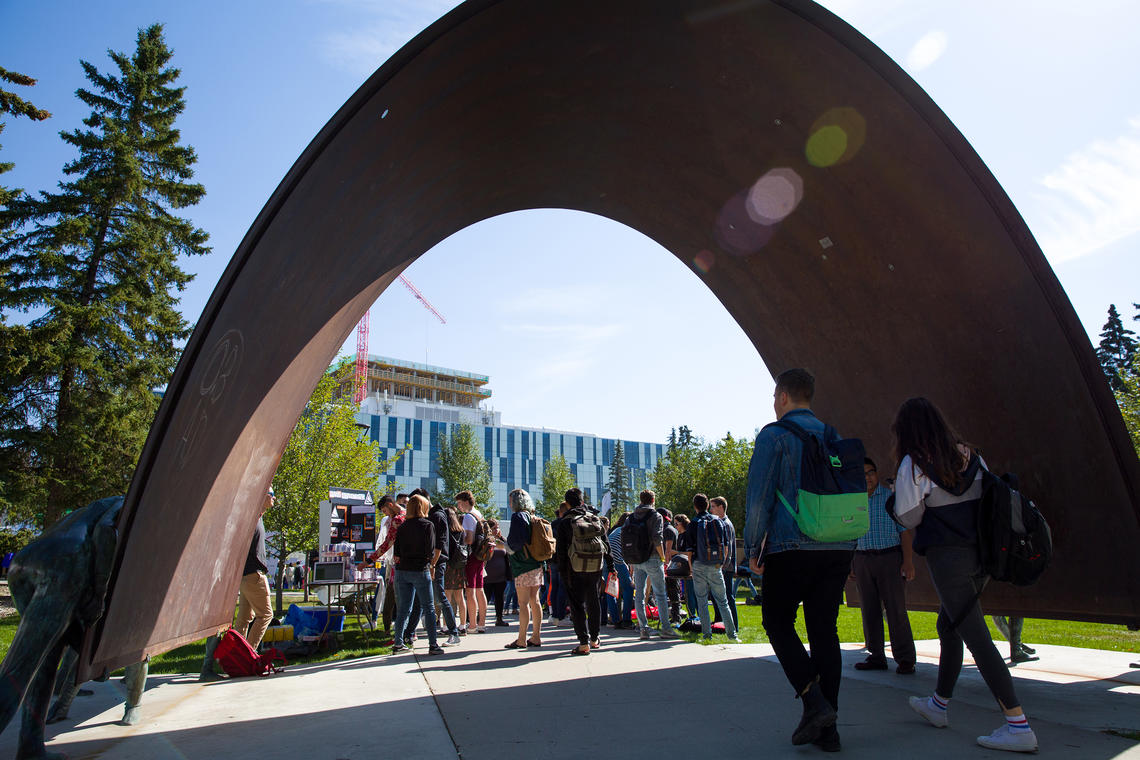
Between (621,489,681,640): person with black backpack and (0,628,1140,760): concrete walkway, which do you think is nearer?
(0,628,1140,760): concrete walkway

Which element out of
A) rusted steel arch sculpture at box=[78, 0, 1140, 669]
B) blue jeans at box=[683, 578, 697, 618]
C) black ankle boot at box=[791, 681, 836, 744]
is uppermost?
rusted steel arch sculpture at box=[78, 0, 1140, 669]

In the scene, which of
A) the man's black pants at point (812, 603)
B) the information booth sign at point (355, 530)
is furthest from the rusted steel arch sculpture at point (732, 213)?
the information booth sign at point (355, 530)

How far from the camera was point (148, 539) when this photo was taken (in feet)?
14.4

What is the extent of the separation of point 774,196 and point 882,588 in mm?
4130

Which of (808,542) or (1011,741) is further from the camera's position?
(808,542)

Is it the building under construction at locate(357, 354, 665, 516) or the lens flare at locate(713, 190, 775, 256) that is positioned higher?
the building under construction at locate(357, 354, 665, 516)

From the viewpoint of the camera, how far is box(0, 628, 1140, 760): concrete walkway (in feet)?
12.9

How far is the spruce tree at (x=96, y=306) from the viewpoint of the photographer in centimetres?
1997

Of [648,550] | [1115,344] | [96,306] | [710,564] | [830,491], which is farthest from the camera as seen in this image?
[1115,344]

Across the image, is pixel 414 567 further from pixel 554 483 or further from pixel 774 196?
pixel 554 483

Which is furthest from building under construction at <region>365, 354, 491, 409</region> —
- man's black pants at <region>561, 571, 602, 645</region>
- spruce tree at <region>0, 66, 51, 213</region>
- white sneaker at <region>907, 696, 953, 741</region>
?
white sneaker at <region>907, 696, 953, 741</region>

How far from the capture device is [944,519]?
4.12 meters

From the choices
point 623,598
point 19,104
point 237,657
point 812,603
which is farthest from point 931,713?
point 19,104

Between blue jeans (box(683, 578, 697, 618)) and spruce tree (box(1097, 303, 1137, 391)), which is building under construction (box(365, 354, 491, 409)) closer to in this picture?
spruce tree (box(1097, 303, 1137, 391))
